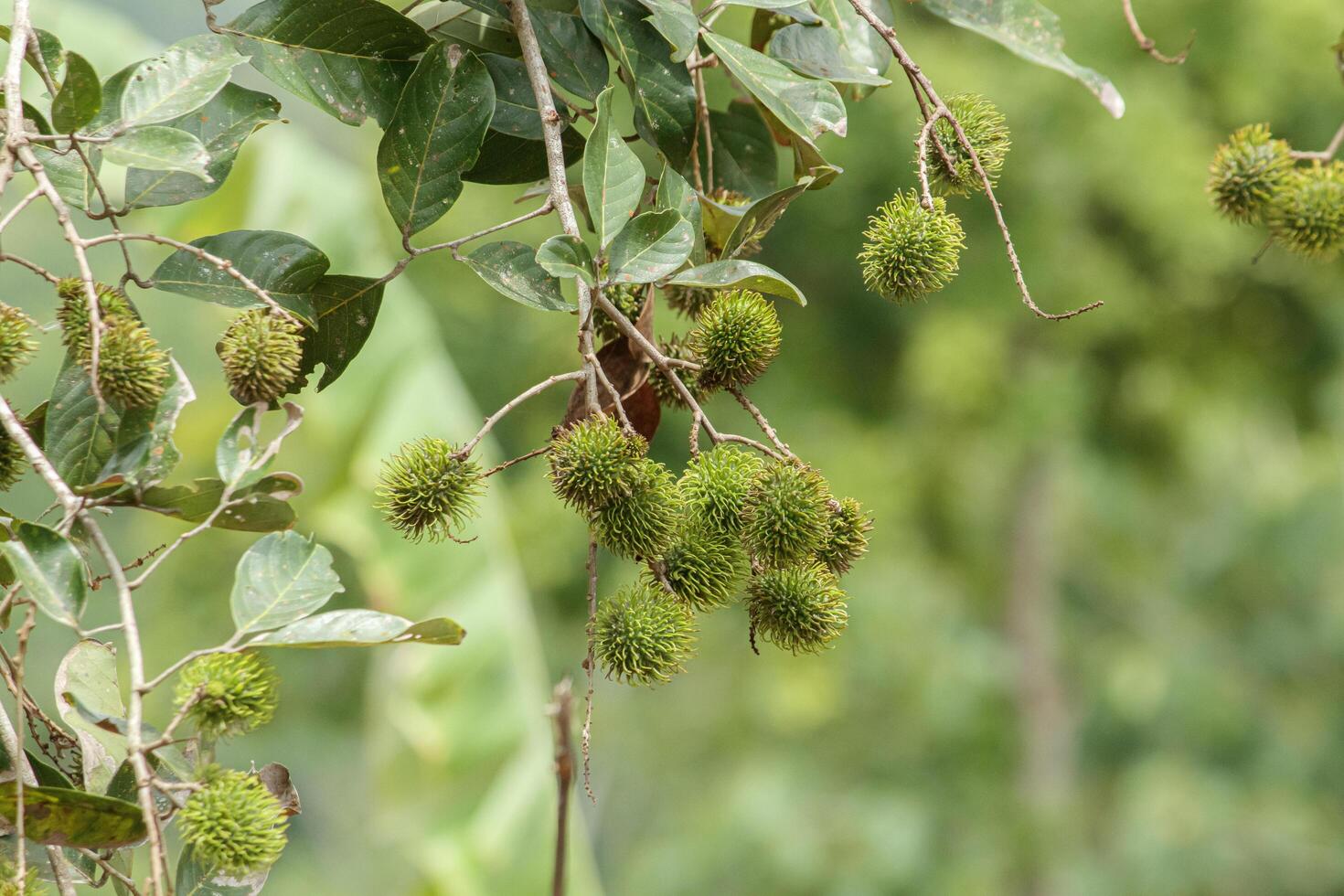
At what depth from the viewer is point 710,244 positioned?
29.4 inches

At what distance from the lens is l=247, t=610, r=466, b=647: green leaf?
1.80ft

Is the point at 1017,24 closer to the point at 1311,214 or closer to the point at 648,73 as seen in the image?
the point at 648,73

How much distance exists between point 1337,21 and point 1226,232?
587 millimetres

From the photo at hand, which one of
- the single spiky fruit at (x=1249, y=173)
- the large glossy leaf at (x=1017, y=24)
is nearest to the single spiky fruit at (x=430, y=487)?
the large glossy leaf at (x=1017, y=24)

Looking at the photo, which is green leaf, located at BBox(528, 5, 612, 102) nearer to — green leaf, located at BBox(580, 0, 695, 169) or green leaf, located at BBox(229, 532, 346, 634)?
green leaf, located at BBox(580, 0, 695, 169)

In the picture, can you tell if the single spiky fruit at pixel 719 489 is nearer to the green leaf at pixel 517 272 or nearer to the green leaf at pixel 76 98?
the green leaf at pixel 517 272

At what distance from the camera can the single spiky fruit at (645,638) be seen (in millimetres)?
610

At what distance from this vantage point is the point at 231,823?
20.6 inches

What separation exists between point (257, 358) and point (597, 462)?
0.54ft

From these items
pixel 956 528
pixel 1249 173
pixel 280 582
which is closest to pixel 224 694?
pixel 280 582

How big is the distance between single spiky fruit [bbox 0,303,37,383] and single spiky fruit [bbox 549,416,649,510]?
267 mm

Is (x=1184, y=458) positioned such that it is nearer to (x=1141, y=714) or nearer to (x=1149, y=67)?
(x=1149, y=67)

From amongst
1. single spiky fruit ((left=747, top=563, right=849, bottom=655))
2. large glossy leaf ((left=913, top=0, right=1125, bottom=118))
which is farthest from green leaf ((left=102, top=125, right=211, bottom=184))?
large glossy leaf ((left=913, top=0, right=1125, bottom=118))

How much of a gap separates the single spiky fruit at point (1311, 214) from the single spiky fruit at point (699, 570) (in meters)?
0.61
